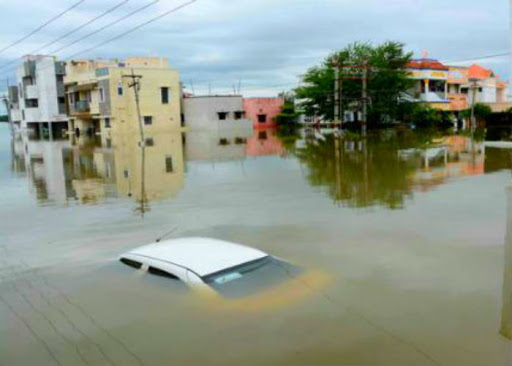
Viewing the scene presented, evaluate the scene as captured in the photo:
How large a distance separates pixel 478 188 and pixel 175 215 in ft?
31.2

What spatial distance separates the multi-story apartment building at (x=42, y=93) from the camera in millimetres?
71875

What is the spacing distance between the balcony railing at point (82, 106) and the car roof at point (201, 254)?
59.3 meters

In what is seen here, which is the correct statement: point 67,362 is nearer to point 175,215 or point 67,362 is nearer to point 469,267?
point 469,267

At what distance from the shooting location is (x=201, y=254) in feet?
26.6

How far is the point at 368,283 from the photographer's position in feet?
26.6

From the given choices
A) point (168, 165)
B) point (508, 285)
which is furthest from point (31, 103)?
point (508, 285)

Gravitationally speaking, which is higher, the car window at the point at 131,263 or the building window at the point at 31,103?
the building window at the point at 31,103

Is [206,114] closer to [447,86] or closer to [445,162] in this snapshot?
[447,86]

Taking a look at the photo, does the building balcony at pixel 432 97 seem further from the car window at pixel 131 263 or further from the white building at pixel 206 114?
the car window at pixel 131 263

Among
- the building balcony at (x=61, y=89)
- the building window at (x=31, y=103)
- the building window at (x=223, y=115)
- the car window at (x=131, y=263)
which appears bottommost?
the car window at (x=131, y=263)

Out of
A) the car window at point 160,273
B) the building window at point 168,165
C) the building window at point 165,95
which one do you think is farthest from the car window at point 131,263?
the building window at point 165,95

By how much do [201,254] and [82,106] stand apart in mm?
61310

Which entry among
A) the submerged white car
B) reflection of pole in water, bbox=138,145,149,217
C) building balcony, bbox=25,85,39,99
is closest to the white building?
building balcony, bbox=25,85,39,99

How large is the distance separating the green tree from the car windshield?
158 ft
